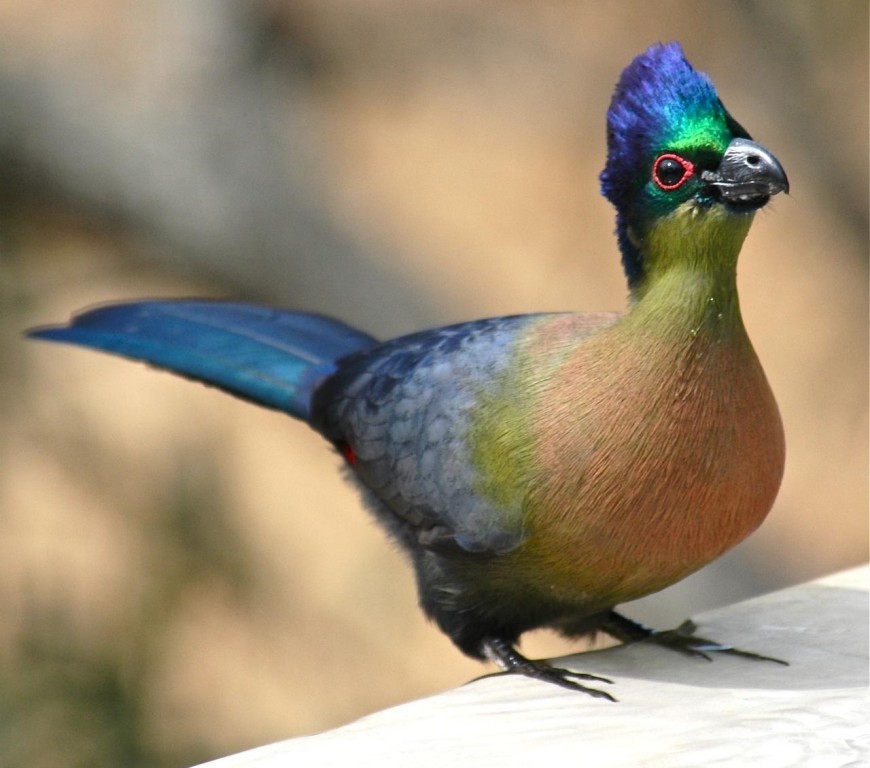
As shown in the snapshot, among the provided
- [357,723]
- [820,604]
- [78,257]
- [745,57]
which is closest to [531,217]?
[745,57]

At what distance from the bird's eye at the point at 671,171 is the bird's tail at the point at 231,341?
123 cm

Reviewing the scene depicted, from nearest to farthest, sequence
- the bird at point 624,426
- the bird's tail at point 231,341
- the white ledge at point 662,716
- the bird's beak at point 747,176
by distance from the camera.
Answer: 1. the white ledge at point 662,716
2. the bird's beak at point 747,176
3. the bird at point 624,426
4. the bird's tail at point 231,341

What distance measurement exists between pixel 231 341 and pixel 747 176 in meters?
1.62

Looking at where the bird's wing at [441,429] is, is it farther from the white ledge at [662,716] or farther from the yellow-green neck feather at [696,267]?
the white ledge at [662,716]

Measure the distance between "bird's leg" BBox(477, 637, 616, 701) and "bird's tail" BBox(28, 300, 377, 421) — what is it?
88cm

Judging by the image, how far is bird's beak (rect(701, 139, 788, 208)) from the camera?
2.54 metres

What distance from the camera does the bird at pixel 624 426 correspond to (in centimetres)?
264

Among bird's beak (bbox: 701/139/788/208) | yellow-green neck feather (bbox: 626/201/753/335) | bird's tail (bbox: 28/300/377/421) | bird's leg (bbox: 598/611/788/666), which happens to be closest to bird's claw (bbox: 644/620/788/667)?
bird's leg (bbox: 598/611/788/666)

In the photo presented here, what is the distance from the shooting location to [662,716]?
2.46 metres

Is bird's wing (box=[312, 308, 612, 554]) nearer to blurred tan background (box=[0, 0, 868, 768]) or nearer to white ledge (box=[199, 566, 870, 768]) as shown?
white ledge (box=[199, 566, 870, 768])

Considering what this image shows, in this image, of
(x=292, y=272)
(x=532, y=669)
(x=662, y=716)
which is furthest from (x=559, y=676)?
(x=292, y=272)

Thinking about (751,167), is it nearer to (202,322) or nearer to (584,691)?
(584,691)

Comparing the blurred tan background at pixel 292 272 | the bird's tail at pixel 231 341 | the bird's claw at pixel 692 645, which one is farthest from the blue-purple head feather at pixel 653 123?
the blurred tan background at pixel 292 272

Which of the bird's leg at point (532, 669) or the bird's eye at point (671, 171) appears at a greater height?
the bird's eye at point (671, 171)
